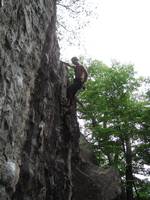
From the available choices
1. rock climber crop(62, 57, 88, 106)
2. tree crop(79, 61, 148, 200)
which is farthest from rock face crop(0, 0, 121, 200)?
tree crop(79, 61, 148, 200)

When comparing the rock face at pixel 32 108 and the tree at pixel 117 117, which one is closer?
the rock face at pixel 32 108

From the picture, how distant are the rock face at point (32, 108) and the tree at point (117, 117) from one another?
565cm

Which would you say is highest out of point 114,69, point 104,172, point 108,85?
point 114,69

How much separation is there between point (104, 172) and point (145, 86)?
9.88 meters

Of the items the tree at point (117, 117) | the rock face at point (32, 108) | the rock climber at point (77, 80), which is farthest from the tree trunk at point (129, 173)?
the rock climber at point (77, 80)

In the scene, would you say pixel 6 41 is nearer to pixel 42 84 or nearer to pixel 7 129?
pixel 7 129

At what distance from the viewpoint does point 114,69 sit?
21188 mm

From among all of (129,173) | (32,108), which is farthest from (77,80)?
(129,173)

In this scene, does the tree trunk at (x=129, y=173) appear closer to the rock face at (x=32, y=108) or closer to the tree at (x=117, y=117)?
the tree at (x=117, y=117)

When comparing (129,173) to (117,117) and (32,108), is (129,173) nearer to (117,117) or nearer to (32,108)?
(117,117)

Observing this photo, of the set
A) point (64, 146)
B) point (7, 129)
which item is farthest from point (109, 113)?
point (7, 129)

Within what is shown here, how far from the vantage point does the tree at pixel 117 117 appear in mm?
18312

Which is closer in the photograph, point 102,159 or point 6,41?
point 6,41

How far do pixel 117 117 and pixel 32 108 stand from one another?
994cm
